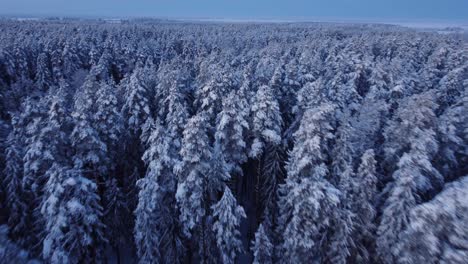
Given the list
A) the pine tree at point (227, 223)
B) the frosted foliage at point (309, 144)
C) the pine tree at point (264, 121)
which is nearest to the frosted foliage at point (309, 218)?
the frosted foliage at point (309, 144)

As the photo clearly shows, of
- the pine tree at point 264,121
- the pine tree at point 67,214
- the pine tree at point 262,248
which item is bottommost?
the pine tree at point 262,248

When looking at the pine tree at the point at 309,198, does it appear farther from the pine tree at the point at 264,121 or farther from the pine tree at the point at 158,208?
the pine tree at the point at 158,208

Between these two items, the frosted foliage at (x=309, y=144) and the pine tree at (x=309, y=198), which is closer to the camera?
the pine tree at (x=309, y=198)

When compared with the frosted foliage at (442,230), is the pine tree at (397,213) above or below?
below

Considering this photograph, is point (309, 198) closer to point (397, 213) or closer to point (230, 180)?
point (397, 213)

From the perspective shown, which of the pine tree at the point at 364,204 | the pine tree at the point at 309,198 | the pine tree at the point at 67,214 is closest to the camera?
the pine tree at the point at 67,214

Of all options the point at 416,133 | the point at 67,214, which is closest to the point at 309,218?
the point at 416,133

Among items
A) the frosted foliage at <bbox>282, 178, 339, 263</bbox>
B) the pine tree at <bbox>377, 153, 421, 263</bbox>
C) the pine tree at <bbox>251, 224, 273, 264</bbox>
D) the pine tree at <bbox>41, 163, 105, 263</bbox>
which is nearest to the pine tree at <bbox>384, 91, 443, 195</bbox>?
the pine tree at <bbox>377, 153, 421, 263</bbox>

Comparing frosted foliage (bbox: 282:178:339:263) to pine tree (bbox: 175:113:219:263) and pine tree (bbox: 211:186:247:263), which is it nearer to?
pine tree (bbox: 211:186:247:263)

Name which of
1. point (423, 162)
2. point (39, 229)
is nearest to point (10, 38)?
point (39, 229)

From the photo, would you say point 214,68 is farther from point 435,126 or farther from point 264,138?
point 435,126
